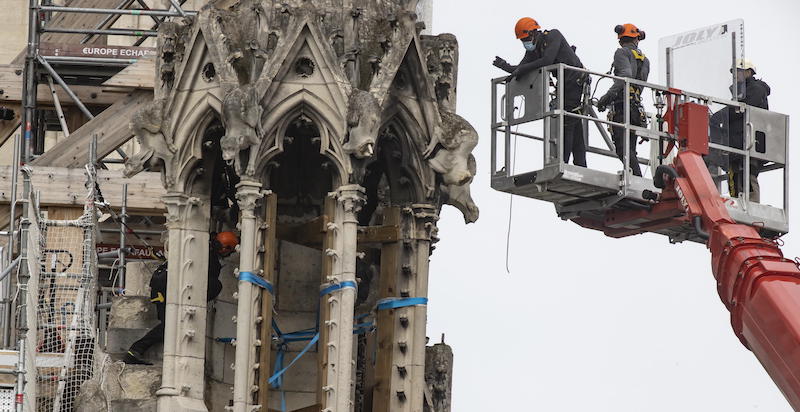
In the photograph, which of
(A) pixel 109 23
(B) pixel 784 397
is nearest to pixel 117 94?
(A) pixel 109 23

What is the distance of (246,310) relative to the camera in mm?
39875

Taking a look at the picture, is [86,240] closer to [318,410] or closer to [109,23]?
[318,410]

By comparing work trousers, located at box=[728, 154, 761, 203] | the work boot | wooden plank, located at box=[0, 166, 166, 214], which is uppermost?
wooden plank, located at box=[0, 166, 166, 214]

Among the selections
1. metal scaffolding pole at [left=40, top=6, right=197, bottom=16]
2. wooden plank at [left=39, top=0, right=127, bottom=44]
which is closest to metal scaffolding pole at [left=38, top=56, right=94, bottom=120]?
metal scaffolding pole at [left=40, top=6, right=197, bottom=16]

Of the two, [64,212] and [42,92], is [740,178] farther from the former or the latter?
[42,92]

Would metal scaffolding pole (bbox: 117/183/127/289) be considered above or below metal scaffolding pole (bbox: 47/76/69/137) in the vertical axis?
below

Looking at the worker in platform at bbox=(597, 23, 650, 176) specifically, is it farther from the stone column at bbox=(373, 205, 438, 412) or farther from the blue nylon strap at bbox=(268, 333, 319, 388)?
the blue nylon strap at bbox=(268, 333, 319, 388)

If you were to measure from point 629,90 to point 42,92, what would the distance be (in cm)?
1533

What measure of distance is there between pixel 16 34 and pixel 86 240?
1038 inches

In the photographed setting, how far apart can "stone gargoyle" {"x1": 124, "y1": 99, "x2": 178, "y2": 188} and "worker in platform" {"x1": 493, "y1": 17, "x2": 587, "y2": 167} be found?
596 centimetres

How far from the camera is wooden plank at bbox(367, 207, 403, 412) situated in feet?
135

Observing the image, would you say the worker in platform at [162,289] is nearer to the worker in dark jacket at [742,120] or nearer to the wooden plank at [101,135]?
the worker in dark jacket at [742,120]

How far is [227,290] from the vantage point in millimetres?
42562

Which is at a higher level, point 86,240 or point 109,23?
point 109,23
